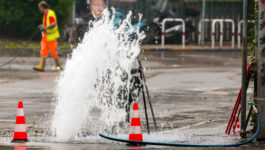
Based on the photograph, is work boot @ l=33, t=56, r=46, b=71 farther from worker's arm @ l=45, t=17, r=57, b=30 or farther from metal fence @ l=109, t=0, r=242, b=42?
metal fence @ l=109, t=0, r=242, b=42

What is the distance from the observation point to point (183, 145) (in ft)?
29.4

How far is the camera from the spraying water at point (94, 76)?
32.0 feet

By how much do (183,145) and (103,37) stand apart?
2054mm

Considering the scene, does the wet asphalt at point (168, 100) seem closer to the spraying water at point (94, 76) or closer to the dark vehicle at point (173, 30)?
the spraying water at point (94, 76)

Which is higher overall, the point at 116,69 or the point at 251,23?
the point at 251,23

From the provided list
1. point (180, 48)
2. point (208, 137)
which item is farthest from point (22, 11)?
point (208, 137)

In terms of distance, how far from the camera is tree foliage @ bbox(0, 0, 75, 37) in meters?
27.5

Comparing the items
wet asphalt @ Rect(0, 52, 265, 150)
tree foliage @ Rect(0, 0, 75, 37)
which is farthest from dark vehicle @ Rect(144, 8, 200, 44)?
wet asphalt @ Rect(0, 52, 265, 150)

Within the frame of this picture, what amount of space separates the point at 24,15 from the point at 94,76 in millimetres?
18535

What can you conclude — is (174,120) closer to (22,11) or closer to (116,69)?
(116,69)

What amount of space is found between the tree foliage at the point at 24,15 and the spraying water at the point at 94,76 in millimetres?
17399

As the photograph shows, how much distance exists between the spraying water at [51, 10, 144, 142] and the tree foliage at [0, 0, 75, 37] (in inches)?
685

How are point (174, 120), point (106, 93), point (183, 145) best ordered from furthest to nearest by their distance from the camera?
1. point (174, 120)
2. point (106, 93)
3. point (183, 145)

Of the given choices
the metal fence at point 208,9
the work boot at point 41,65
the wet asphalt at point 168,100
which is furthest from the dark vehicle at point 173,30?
the work boot at point 41,65
